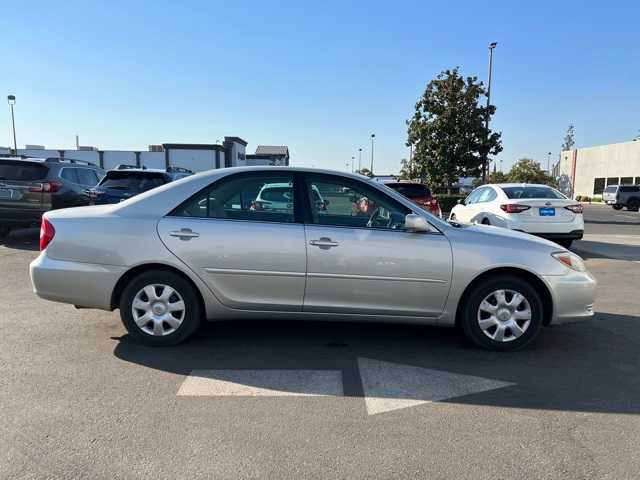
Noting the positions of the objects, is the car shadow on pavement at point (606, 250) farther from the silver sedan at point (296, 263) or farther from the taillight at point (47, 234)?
the taillight at point (47, 234)

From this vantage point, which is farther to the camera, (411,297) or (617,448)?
(411,297)

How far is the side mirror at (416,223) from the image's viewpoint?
4.03 meters

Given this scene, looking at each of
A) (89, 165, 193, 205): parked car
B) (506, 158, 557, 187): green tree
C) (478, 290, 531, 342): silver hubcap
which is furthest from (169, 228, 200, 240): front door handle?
(506, 158, 557, 187): green tree

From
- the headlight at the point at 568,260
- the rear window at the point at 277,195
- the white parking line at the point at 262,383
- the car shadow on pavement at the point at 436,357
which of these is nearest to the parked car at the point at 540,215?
the car shadow on pavement at the point at 436,357

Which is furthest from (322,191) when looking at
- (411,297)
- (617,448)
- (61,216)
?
(617,448)

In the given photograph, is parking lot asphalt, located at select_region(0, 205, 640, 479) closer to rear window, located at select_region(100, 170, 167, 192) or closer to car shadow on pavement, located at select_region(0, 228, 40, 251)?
rear window, located at select_region(100, 170, 167, 192)

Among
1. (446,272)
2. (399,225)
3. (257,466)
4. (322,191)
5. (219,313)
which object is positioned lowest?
(257,466)

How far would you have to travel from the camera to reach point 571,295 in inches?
166

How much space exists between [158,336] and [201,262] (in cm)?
79

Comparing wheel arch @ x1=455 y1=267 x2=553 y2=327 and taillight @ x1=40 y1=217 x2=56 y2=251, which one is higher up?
taillight @ x1=40 y1=217 x2=56 y2=251

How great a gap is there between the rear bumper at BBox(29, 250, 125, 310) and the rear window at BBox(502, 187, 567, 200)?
8405 millimetres

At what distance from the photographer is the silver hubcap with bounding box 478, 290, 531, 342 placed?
4.20m

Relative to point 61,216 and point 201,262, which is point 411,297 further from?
point 61,216

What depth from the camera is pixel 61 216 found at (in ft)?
14.1
